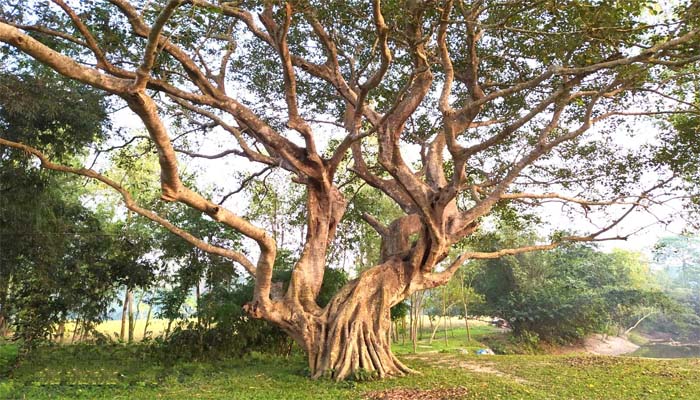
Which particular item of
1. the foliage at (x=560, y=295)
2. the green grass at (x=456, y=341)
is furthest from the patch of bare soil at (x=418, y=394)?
the foliage at (x=560, y=295)

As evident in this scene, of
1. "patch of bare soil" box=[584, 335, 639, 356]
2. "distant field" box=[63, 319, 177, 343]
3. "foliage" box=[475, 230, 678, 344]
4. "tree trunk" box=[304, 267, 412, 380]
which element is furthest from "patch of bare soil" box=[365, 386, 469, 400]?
"patch of bare soil" box=[584, 335, 639, 356]

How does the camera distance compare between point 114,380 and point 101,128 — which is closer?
point 114,380

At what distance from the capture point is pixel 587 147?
34.5ft

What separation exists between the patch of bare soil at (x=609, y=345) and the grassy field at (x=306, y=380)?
13.8 meters

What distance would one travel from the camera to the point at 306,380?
276 inches

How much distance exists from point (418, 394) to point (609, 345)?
22.3 metres

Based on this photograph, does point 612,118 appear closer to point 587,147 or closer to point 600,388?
point 587,147

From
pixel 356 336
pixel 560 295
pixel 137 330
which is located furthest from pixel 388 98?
pixel 137 330

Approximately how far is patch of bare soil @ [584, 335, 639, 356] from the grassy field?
545 inches

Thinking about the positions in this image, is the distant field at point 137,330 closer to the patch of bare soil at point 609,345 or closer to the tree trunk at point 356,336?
the tree trunk at point 356,336

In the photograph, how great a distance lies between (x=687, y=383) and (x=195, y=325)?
927 centimetres

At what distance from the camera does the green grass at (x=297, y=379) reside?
19.4 ft

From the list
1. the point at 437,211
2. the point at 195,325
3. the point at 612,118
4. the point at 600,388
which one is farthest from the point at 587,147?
the point at 195,325

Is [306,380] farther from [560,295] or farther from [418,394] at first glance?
[560,295]
